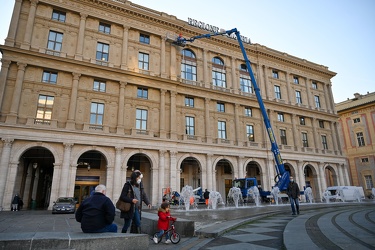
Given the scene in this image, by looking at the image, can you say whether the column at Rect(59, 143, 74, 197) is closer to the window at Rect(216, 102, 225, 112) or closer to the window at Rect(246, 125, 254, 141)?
the window at Rect(216, 102, 225, 112)

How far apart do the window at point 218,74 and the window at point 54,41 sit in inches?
752

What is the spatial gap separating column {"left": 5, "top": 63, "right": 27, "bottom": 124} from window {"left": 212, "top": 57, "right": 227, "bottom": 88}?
72.2 ft

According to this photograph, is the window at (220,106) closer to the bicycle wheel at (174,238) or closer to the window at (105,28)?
the window at (105,28)

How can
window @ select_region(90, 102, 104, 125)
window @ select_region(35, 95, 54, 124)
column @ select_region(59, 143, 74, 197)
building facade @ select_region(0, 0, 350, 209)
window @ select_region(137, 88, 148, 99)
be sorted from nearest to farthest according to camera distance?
column @ select_region(59, 143, 74, 197), building facade @ select_region(0, 0, 350, 209), window @ select_region(35, 95, 54, 124), window @ select_region(90, 102, 104, 125), window @ select_region(137, 88, 148, 99)

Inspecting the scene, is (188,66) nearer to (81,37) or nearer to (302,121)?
(81,37)

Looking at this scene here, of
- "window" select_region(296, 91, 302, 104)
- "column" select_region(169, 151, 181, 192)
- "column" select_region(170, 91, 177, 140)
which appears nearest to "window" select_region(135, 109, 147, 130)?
"column" select_region(170, 91, 177, 140)

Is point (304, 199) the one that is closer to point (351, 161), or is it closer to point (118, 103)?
point (351, 161)

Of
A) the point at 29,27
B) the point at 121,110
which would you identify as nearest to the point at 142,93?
the point at 121,110

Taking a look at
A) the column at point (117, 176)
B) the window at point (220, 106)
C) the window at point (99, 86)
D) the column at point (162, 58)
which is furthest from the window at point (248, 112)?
the window at point (99, 86)

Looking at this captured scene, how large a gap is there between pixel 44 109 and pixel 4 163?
5769mm

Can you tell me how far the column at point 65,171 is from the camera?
21438mm

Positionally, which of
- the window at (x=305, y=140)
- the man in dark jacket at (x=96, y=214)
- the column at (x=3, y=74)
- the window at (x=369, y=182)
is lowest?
the man in dark jacket at (x=96, y=214)

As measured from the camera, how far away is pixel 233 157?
101 feet

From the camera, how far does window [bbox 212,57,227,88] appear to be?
110 ft
